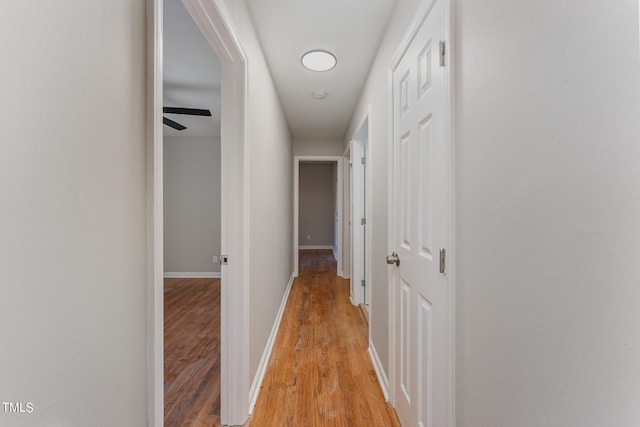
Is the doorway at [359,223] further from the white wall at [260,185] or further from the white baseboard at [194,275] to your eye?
the white baseboard at [194,275]

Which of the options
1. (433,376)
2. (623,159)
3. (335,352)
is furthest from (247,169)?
(335,352)

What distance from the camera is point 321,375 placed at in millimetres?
2035

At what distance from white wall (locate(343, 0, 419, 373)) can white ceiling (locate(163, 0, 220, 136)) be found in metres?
1.23

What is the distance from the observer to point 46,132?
0.47 metres

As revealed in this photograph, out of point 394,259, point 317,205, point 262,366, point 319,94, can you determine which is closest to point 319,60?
point 319,94

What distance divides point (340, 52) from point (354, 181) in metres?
1.66

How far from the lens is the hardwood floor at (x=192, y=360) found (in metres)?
1.69

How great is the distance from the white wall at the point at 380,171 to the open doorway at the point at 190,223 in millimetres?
1183

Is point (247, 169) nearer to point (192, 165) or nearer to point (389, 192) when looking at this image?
point (389, 192)

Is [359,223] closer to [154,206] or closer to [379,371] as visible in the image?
[379,371]

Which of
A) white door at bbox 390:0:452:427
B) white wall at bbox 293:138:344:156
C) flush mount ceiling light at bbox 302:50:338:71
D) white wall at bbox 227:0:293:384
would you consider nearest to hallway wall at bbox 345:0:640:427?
white door at bbox 390:0:452:427

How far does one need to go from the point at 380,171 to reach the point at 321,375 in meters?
1.51

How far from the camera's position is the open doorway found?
188 cm

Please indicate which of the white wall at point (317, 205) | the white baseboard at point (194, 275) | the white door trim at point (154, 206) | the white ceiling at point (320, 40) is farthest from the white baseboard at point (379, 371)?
the white wall at point (317, 205)
